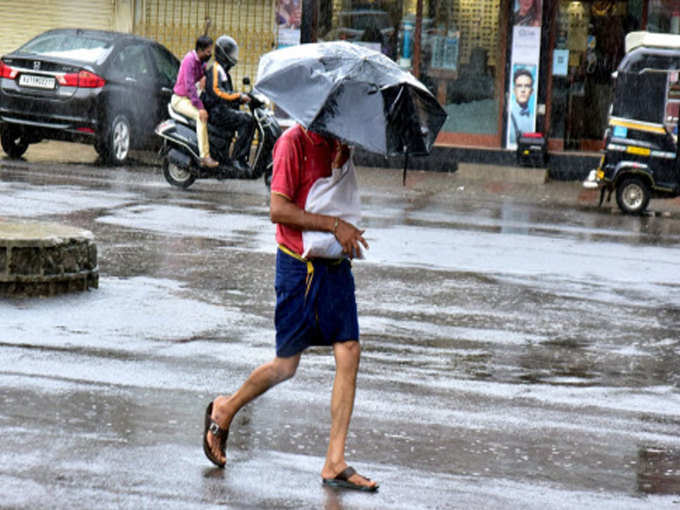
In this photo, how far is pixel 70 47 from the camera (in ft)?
67.6

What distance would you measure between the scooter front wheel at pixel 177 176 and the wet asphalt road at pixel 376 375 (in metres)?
3.01

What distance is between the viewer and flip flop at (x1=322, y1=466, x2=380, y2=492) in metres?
5.57

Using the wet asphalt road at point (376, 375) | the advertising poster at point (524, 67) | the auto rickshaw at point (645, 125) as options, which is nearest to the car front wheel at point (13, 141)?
the wet asphalt road at point (376, 375)

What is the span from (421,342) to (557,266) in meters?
4.13

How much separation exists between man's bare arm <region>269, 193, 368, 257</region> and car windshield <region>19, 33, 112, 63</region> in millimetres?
15099

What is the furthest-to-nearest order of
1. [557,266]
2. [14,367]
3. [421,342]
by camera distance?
1. [557,266]
2. [421,342]
3. [14,367]

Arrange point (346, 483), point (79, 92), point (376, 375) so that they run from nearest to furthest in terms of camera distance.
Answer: point (346, 483) < point (376, 375) < point (79, 92)

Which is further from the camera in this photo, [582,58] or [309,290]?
[582,58]

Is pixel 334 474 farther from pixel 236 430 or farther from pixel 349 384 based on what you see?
pixel 236 430

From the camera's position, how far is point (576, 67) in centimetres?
2430

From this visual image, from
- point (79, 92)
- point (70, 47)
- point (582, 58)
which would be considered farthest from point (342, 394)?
point (582, 58)

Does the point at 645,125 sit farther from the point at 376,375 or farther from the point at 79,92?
the point at 376,375

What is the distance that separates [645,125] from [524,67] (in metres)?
6.09

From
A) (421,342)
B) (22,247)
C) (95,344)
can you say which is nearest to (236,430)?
(95,344)
